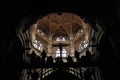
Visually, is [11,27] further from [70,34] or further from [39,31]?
[70,34]

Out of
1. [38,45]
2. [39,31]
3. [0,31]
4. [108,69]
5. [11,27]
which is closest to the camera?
[0,31]

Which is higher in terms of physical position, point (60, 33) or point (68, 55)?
point (60, 33)

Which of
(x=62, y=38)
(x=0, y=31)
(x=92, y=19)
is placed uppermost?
(x=62, y=38)

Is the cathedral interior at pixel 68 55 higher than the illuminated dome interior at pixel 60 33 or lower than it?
lower

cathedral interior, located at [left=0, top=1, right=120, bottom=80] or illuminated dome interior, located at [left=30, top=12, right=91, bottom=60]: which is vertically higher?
illuminated dome interior, located at [left=30, top=12, right=91, bottom=60]

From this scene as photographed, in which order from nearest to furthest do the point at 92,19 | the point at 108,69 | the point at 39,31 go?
the point at 92,19, the point at 108,69, the point at 39,31

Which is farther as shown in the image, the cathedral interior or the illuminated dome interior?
the illuminated dome interior

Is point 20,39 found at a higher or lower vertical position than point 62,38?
lower

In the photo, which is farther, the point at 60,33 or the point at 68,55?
the point at 60,33

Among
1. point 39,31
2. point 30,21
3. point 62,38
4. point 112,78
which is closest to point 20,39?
point 30,21

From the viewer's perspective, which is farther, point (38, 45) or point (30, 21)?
point (38, 45)

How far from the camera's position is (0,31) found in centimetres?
1078

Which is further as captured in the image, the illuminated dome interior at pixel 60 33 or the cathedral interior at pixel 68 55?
the illuminated dome interior at pixel 60 33

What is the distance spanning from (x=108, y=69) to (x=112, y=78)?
2.50 feet
